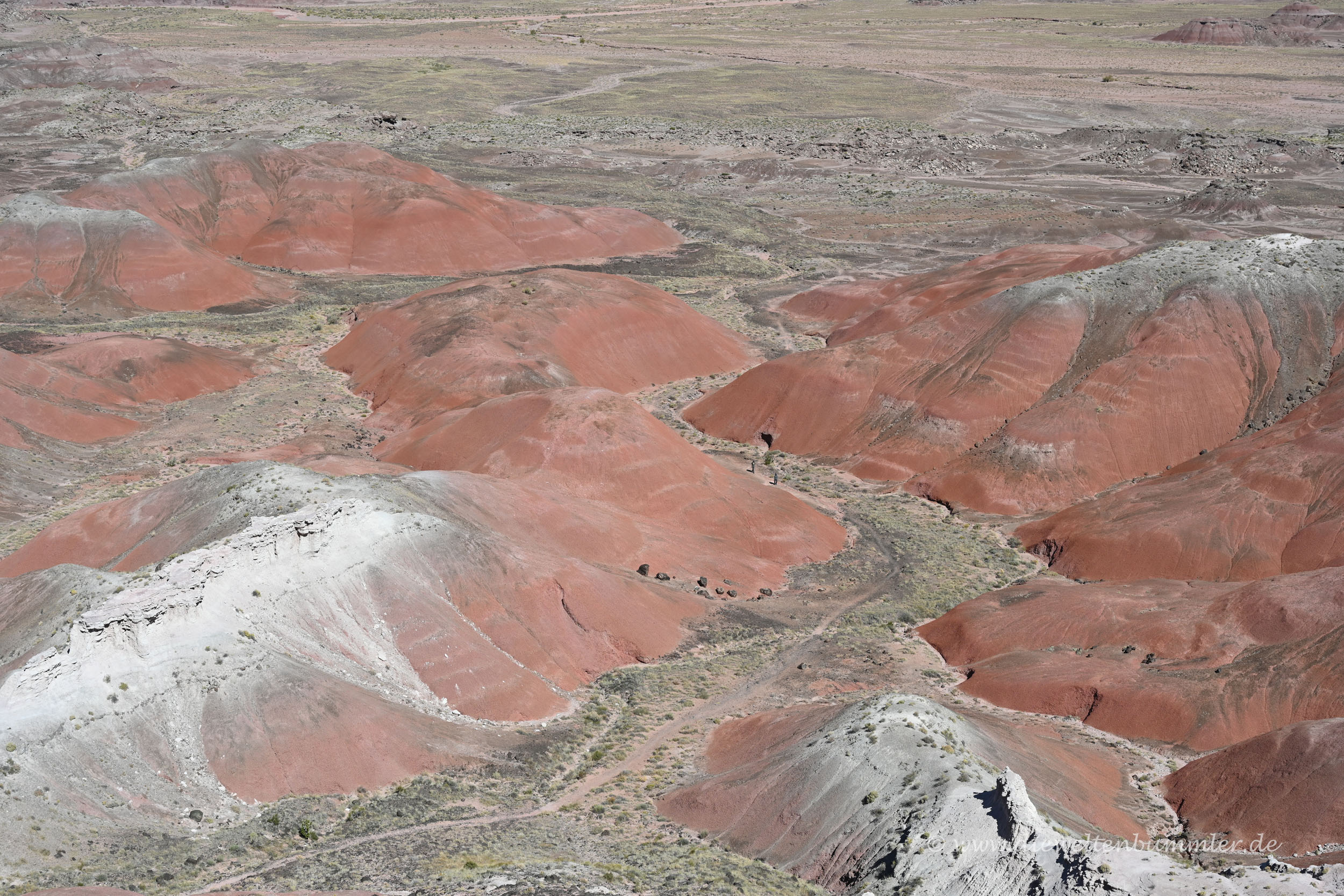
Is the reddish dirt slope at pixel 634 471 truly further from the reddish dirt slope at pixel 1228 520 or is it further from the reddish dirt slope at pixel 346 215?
the reddish dirt slope at pixel 346 215

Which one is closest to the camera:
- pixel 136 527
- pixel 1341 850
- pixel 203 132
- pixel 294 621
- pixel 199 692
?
pixel 1341 850

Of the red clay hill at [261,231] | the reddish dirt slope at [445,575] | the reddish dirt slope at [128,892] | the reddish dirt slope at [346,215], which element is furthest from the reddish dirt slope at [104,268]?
the reddish dirt slope at [128,892]

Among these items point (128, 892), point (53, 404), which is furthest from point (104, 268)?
point (128, 892)

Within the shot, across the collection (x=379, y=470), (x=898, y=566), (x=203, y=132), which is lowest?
(x=898, y=566)

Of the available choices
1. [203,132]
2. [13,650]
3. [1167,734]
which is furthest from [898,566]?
[203,132]

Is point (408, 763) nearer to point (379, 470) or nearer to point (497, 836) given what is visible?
point (497, 836)

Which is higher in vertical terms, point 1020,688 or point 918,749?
point 918,749

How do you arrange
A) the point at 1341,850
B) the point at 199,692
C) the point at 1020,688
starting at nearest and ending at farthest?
the point at 1341,850
the point at 199,692
the point at 1020,688
